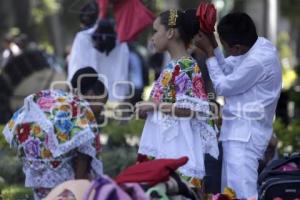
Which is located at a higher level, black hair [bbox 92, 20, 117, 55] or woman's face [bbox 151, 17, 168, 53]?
woman's face [bbox 151, 17, 168, 53]

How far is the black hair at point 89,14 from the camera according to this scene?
1022 centimetres

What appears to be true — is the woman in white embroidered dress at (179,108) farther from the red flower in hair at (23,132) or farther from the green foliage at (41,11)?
the green foliage at (41,11)

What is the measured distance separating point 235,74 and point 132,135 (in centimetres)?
437

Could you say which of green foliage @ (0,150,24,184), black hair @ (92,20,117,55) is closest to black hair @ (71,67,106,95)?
green foliage @ (0,150,24,184)

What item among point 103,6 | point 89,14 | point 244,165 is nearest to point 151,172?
point 244,165

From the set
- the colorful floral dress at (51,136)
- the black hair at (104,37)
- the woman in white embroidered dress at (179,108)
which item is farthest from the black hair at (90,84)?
the black hair at (104,37)

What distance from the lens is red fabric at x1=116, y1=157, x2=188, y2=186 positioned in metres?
5.29

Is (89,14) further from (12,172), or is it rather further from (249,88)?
(249,88)

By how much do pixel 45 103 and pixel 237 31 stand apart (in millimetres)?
1666

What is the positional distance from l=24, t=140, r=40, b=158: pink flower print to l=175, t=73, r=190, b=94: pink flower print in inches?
46.1

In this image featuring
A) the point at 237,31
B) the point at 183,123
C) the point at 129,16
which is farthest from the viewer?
the point at 129,16

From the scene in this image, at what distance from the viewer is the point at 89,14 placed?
10.4 meters

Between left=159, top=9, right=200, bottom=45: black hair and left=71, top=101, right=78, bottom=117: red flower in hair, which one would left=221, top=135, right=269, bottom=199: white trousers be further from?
left=71, top=101, right=78, bottom=117: red flower in hair

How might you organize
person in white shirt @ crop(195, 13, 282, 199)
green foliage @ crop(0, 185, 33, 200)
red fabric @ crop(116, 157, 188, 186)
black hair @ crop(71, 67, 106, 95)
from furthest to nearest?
green foliage @ crop(0, 185, 33, 200)
black hair @ crop(71, 67, 106, 95)
person in white shirt @ crop(195, 13, 282, 199)
red fabric @ crop(116, 157, 188, 186)
